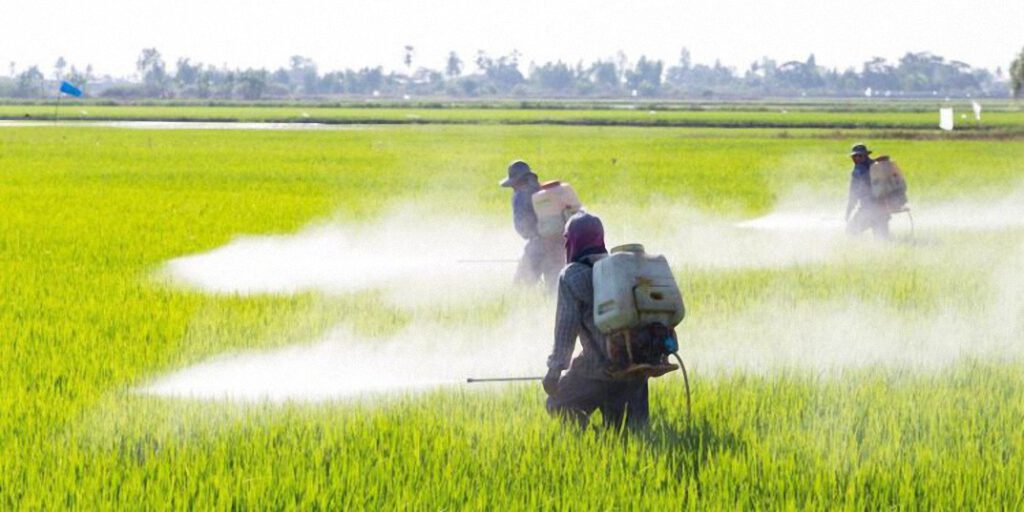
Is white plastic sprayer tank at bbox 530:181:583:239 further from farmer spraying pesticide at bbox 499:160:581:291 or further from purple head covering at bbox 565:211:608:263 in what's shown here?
purple head covering at bbox 565:211:608:263

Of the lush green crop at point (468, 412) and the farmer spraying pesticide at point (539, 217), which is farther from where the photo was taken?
the farmer spraying pesticide at point (539, 217)

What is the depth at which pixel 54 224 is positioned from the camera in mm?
18438

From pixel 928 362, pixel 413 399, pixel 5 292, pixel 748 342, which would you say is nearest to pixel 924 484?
pixel 413 399

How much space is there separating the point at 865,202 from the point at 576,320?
38.0 ft

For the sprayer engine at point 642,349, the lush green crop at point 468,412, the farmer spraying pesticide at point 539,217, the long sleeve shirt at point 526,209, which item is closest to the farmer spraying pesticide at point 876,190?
the lush green crop at point 468,412

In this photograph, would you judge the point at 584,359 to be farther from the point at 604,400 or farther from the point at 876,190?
the point at 876,190

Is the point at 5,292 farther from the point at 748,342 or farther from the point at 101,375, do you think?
the point at 748,342

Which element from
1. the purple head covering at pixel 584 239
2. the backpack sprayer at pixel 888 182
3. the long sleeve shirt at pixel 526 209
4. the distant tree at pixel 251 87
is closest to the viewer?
the purple head covering at pixel 584 239

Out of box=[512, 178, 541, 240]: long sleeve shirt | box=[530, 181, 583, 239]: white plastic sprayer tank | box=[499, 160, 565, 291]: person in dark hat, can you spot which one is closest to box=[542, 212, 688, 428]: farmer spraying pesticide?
box=[530, 181, 583, 239]: white plastic sprayer tank

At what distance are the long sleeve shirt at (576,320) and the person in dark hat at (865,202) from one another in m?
10.9

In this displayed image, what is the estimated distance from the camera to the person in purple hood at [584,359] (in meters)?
6.15

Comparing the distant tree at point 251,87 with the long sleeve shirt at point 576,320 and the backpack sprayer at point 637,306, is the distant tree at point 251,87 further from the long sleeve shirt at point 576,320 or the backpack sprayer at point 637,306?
the backpack sprayer at point 637,306

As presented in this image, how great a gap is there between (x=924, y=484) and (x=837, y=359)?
125 inches

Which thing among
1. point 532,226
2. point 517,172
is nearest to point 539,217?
point 517,172
